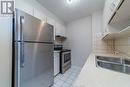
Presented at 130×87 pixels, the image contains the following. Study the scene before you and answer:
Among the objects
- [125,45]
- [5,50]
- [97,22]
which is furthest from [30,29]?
[97,22]

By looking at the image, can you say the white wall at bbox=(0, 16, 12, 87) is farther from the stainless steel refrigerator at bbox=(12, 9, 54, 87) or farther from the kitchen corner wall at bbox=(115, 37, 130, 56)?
the kitchen corner wall at bbox=(115, 37, 130, 56)

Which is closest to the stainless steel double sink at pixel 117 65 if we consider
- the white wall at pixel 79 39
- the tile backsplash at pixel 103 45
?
the tile backsplash at pixel 103 45

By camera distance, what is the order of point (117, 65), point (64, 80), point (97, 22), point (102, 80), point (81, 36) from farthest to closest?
point (81, 36) < point (97, 22) < point (64, 80) < point (117, 65) < point (102, 80)

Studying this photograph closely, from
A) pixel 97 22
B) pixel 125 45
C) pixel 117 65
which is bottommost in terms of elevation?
pixel 117 65

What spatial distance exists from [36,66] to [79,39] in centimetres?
300

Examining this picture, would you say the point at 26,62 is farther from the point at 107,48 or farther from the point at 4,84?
the point at 107,48

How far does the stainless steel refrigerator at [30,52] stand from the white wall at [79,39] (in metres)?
2.26

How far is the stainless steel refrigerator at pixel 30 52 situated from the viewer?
1589 millimetres

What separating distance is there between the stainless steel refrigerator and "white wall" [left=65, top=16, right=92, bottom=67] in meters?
2.26

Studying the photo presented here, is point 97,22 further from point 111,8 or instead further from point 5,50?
point 5,50

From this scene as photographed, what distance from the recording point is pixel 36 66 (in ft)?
6.60

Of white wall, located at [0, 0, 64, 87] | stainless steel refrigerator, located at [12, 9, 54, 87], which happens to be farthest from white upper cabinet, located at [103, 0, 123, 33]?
white wall, located at [0, 0, 64, 87]

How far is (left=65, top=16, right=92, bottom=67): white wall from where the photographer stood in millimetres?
4395

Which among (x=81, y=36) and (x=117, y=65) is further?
(x=81, y=36)
